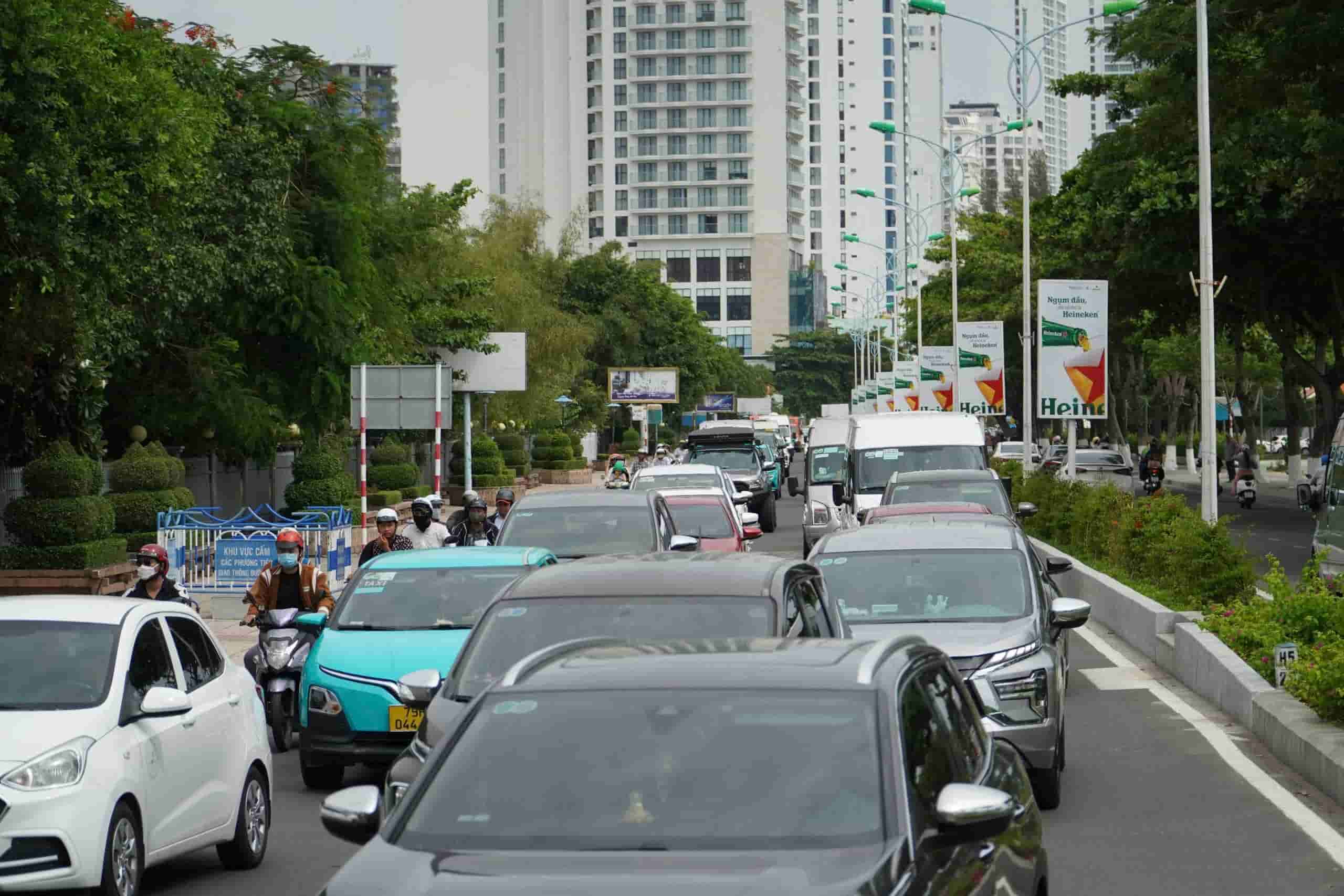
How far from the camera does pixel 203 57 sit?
3219 centimetres

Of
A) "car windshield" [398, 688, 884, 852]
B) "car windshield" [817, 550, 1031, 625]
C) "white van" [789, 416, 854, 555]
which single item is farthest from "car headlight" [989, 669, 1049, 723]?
"white van" [789, 416, 854, 555]

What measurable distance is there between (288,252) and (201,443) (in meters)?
5.23

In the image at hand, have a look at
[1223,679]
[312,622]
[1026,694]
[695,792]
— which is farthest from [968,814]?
[1223,679]

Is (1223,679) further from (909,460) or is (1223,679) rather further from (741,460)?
(741,460)

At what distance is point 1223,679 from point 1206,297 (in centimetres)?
1226

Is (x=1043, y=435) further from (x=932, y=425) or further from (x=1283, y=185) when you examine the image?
(x=932, y=425)

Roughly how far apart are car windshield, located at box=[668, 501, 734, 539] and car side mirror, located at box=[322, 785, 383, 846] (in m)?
18.8

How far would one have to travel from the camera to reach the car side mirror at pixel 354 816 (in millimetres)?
5414

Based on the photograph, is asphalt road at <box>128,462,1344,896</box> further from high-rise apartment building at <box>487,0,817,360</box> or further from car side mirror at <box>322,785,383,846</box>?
high-rise apartment building at <box>487,0,817,360</box>

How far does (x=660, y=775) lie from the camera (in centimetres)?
504

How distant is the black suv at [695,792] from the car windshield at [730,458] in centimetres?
4033

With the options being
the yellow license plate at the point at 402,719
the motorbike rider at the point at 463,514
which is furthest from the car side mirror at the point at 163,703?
the motorbike rider at the point at 463,514

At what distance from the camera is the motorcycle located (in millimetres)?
13695

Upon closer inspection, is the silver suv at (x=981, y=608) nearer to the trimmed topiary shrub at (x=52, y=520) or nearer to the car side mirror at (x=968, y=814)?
the car side mirror at (x=968, y=814)
